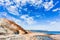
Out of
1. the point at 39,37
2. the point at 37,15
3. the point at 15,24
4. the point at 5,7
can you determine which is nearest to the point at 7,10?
the point at 5,7

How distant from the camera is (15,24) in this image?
3.40 m

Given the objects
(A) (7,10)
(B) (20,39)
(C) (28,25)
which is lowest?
(B) (20,39)

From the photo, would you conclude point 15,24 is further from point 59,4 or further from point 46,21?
point 59,4

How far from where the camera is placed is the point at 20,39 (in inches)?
132

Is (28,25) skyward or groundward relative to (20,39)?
skyward

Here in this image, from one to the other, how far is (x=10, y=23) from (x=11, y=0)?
0.45 meters

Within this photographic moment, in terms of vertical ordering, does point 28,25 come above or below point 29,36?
above

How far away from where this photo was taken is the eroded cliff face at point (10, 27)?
338cm

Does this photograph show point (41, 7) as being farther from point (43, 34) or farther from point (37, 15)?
point (43, 34)

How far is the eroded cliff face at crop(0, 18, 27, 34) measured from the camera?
11.1 feet

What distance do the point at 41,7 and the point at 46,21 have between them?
0.96 feet

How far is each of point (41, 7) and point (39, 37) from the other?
588 mm

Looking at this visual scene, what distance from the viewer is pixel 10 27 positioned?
3391mm

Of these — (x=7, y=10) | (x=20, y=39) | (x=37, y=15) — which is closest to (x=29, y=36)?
(x=20, y=39)
